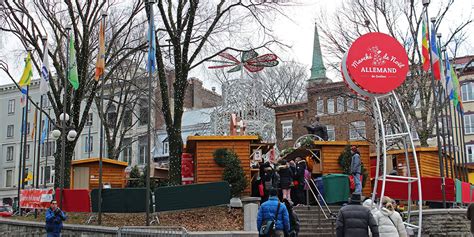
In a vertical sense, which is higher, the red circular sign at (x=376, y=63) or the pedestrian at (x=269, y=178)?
the red circular sign at (x=376, y=63)

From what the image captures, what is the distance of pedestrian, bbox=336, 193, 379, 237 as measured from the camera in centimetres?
897

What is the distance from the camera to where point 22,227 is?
19.4 metres

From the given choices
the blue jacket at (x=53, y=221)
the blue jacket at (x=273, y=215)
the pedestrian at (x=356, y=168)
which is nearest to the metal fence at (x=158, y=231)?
the blue jacket at (x=273, y=215)

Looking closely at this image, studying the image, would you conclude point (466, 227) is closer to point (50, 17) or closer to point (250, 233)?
point (250, 233)

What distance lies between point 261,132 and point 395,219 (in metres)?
13.0

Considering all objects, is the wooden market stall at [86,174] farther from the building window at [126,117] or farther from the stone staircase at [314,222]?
the building window at [126,117]

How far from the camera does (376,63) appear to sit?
1194 cm

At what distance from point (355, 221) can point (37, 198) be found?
51.2ft

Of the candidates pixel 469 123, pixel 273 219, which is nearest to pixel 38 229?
pixel 273 219

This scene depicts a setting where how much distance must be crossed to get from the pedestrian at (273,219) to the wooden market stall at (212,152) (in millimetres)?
8137

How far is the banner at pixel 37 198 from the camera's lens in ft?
68.7

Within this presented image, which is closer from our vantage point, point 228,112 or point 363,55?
point 363,55

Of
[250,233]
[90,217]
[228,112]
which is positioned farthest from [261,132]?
[250,233]

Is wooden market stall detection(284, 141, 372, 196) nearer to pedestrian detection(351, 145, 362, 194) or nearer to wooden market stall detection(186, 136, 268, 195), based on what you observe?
wooden market stall detection(186, 136, 268, 195)
